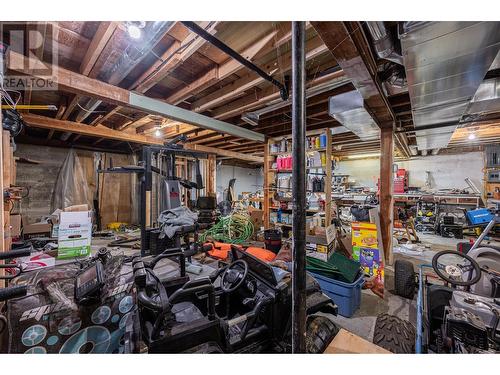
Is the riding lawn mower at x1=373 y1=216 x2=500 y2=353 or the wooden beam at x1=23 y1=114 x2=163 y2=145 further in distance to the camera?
the wooden beam at x1=23 y1=114 x2=163 y2=145

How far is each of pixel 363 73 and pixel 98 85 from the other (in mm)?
3072

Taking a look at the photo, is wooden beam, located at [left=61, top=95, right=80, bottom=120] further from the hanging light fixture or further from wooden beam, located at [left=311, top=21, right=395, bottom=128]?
wooden beam, located at [left=311, top=21, right=395, bottom=128]

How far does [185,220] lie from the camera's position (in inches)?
123

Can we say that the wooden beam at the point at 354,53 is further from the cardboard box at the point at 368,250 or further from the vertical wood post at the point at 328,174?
the cardboard box at the point at 368,250

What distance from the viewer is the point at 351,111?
2701 mm

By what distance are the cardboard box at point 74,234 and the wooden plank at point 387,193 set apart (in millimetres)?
5320

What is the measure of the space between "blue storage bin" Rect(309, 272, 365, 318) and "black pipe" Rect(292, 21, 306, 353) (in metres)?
1.37

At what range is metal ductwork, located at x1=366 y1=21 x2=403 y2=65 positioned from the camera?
4.76 ft

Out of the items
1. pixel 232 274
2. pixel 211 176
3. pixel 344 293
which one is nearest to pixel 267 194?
pixel 211 176

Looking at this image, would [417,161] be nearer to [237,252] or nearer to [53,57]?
[237,252]

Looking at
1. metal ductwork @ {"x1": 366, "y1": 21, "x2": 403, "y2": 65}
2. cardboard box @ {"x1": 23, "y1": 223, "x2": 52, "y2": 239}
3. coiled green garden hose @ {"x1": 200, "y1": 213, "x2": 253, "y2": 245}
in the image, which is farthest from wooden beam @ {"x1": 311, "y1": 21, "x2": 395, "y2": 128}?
cardboard box @ {"x1": 23, "y1": 223, "x2": 52, "y2": 239}

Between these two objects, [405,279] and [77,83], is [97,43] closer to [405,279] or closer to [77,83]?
[77,83]

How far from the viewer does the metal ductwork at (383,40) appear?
1.45 m

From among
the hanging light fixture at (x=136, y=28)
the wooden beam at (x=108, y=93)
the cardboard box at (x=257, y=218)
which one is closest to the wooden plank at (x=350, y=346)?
the hanging light fixture at (x=136, y=28)
